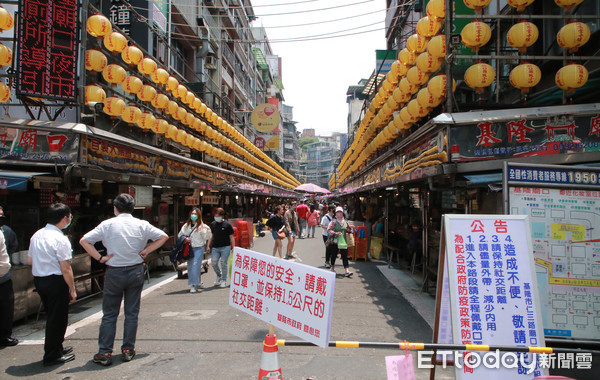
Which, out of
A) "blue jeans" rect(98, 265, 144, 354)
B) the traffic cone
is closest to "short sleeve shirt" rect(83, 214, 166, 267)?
"blue jeans" rect(98, 265, 144, 354)

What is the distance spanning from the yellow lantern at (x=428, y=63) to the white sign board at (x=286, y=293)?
20.9ft

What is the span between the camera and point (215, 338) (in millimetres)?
5566

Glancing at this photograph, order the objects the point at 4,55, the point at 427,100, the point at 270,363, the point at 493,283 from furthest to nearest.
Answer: the point at 427,100, the point at 4,55, the point at 493,283, the point at 270,363

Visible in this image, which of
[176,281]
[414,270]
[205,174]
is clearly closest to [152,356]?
[176,281]

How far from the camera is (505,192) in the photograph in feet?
14.3

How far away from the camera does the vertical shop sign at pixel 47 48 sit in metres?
7.23

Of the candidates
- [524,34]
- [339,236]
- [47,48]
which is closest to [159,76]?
[47,48]

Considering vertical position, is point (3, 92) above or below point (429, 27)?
below

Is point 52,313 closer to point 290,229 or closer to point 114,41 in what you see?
point 114,41

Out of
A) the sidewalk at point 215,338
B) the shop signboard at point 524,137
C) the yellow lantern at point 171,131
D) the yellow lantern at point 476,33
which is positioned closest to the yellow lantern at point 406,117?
the yellow lantern at point 476,33

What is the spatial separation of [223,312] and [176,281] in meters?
3.70

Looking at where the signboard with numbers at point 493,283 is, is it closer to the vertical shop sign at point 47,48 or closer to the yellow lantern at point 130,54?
the vertical shop sign at point 47,48

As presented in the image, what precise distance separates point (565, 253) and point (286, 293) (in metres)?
3.38

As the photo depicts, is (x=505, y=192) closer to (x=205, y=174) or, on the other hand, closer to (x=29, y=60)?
(x=29, y=60)
